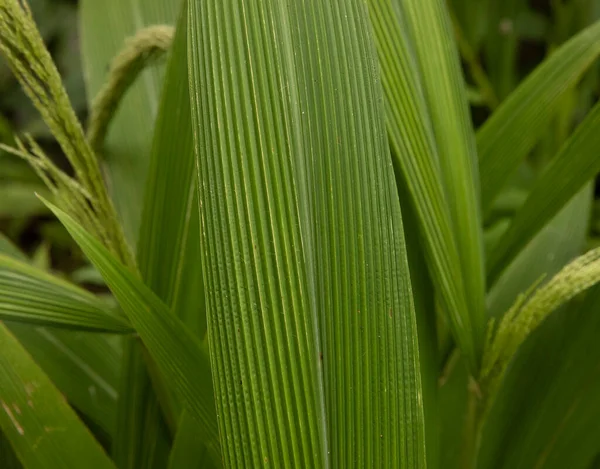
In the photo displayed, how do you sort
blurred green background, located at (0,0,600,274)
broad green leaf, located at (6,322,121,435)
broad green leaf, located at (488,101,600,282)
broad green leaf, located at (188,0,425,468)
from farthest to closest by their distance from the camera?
blurred green background, located at (0,0,600,274)
broad green leaf, located at (6,322,121,435)
broad green leaf, located at (488,101,600,282)
broad green leaf, located at (188,0,425,468)

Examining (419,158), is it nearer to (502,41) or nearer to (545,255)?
(545,255)

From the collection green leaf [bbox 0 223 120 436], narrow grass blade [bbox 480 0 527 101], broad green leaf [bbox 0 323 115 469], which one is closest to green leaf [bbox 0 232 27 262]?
green leaf [bbox 0 223 120 436]

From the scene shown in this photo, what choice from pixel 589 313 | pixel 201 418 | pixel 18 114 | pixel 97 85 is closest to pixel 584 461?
pixel 589 313

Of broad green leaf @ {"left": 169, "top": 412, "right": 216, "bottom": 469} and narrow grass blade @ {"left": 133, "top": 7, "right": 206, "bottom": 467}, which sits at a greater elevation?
narrow grass blade @ {"left": 133, "top": 7, "right": 206, "bottom": 467}

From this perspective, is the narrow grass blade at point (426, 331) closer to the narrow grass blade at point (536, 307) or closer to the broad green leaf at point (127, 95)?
the narrow grass blade at point (536, 307)

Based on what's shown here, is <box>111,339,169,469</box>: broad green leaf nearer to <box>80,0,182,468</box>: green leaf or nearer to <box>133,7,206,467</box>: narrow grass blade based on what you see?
<box>133,7,206,467</box>: narrow grass blade

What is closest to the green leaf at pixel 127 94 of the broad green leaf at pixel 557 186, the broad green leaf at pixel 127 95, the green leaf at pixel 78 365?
the broad green leaf at pixel 127 95

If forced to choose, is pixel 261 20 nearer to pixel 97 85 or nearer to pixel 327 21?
pixel 327 21
